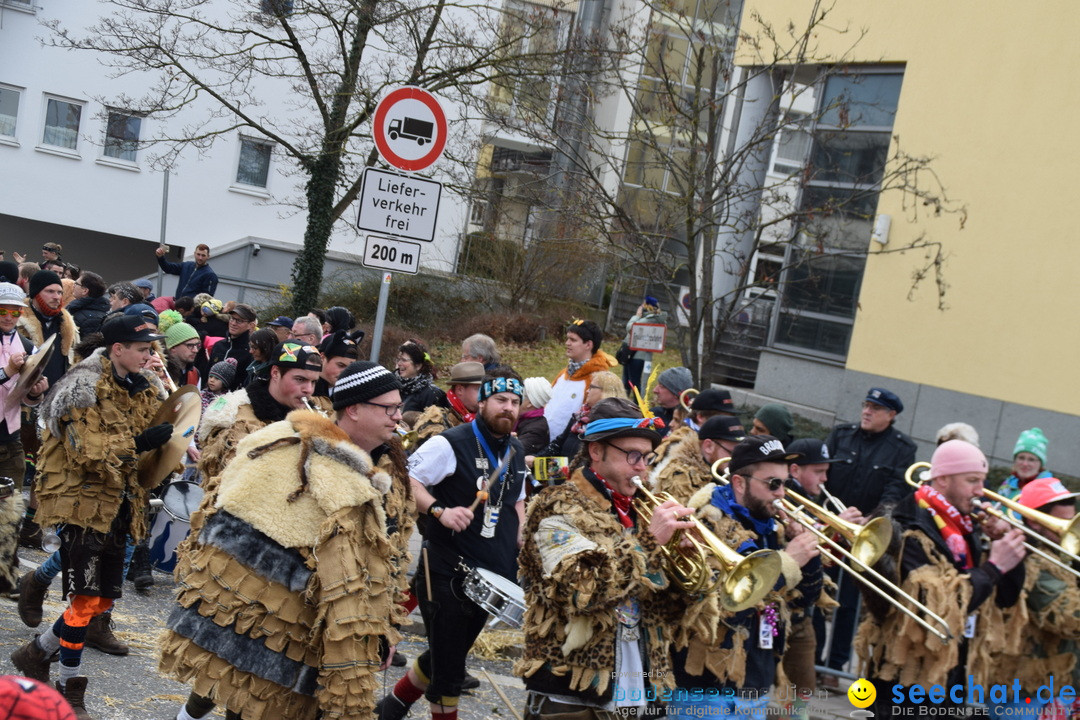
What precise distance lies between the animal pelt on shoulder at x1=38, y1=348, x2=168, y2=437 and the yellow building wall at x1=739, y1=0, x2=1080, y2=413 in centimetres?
1019

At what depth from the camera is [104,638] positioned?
21.3 feet

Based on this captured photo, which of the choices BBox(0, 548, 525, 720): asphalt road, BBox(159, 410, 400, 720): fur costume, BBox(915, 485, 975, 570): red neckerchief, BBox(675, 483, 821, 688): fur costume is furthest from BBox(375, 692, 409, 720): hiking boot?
BBox(915, 485, 975, 570): red neckerchief

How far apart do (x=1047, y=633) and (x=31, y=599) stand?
5930mm

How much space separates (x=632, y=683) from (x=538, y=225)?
20390mm

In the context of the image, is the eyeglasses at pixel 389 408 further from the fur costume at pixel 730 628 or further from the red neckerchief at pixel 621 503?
the fur costume at pixel 730 628

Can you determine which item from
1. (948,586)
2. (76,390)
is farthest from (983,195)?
(76,390)

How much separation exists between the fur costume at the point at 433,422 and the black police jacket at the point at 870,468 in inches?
124

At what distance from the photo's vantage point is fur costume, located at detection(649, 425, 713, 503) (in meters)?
6.50

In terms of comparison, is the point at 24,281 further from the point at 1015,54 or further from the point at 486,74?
the point at 1015,54

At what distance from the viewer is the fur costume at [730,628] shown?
4.84 metres

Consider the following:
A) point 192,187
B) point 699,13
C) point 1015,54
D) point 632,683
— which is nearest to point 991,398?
point 1015,54

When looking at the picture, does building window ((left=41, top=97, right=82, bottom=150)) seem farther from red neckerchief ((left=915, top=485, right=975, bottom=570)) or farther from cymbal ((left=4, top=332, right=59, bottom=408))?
red neckerchief ((left=915, top=485, right=975, bottom=570))

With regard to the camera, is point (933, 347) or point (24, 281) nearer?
point (24, 281)

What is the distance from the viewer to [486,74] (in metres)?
19.0
